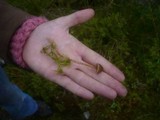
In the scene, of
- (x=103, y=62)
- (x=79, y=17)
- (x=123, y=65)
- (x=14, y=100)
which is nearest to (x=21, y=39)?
(x=79, y=17)

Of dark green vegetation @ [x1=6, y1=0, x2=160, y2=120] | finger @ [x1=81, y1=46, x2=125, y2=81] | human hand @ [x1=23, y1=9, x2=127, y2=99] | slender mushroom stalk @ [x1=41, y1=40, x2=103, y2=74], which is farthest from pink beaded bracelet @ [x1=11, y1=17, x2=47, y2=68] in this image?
dark green vegetation @ [x1=6, y1=0, x2=160, y2=120]

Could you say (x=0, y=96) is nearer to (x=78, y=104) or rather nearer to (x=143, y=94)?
(x=78, y=104)

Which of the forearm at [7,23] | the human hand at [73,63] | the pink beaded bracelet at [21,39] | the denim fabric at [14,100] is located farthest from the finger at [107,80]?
the denim fabric at [14,100]

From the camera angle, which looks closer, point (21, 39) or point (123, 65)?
point (21, 39)

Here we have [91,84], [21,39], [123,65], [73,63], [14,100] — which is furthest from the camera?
[123,65]

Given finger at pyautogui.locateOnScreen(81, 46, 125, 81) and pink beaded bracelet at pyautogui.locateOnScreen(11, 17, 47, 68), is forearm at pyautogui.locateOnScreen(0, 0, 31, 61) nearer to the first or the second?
pink beaded bracelet at pyautogui.locateOnScreen(11, 17, 47, 68)

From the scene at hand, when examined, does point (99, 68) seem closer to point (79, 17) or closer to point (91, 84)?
point (91, 84)

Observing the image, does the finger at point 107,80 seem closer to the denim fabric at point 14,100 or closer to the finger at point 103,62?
the finger at point 103,62
